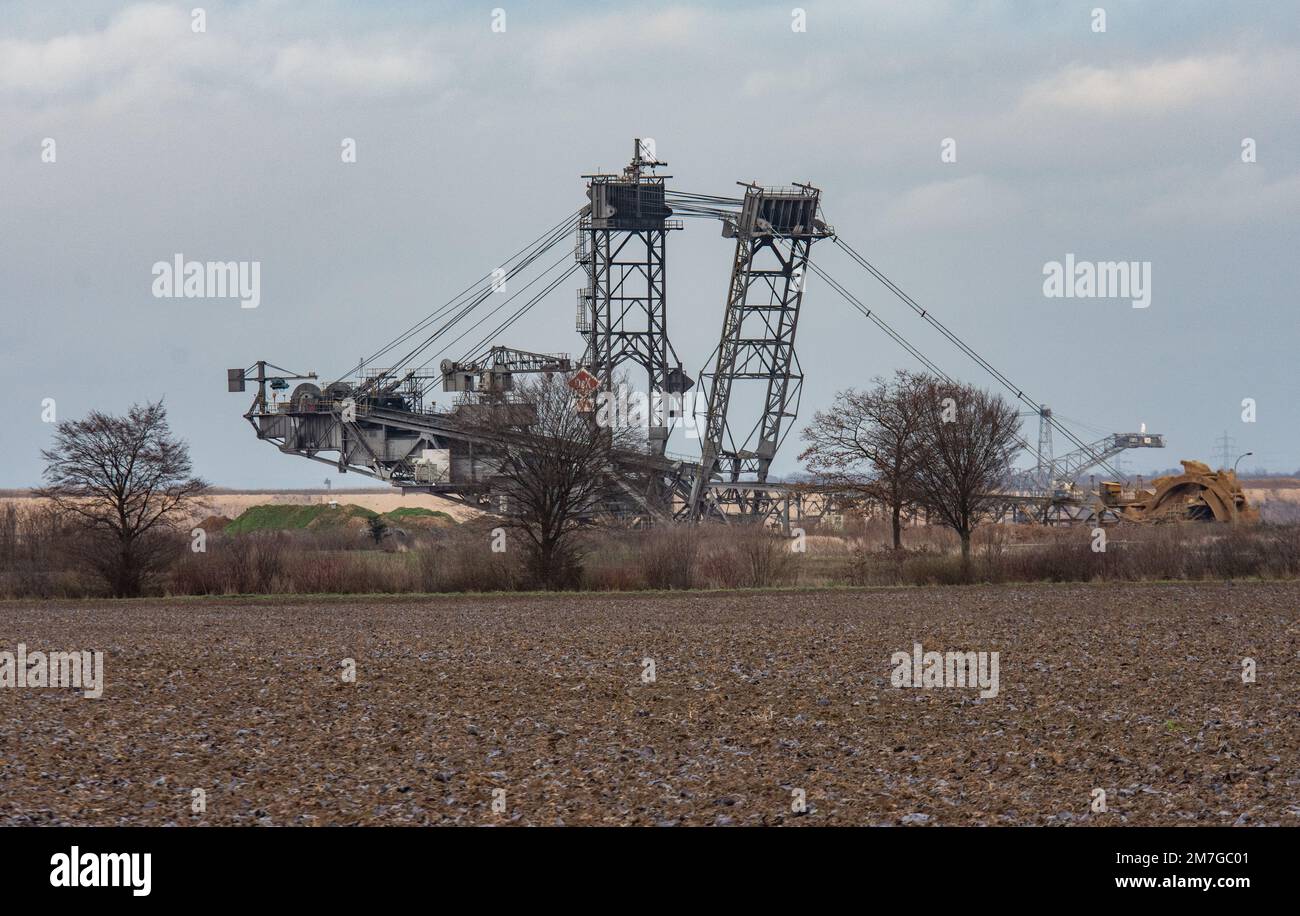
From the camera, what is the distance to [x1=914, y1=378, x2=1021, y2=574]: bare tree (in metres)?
56.6

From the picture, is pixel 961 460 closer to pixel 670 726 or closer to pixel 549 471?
pixel 549 471

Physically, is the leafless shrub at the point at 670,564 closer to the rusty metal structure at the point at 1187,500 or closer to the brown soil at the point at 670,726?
the brown soil at the point at 670,726

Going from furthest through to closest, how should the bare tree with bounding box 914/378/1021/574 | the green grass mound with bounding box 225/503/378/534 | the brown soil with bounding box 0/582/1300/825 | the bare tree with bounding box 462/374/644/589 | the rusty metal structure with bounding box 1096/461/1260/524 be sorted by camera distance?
the green grass mound with bounding box 225/503/378/534, the rusty metal structure with bounding box 1096/461/1260/524, the bare tree with bounding box 914/378/1021/574, the bare tree with bounding box 462/374/644/589, the brown soil with bounding box 0/582/1300/825

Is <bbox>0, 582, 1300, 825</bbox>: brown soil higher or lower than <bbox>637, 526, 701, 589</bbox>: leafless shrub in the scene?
lower

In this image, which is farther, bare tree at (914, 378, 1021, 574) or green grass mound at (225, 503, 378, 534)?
green grass mound at (225, 503, 378, 534)

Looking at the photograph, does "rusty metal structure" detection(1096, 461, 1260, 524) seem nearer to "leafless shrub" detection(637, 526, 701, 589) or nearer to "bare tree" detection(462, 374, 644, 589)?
"leafless shrub" detection(637, 526, 701, 589)

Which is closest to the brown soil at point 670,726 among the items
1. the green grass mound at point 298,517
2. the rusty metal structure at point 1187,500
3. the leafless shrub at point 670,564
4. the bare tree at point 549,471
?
the bare tree at point 549,471

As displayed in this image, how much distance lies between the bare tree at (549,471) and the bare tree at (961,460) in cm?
1266

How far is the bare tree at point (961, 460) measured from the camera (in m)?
56.6

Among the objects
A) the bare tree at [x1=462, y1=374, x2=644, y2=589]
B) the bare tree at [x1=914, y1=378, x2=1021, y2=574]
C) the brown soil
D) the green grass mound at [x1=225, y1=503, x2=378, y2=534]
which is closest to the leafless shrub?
the bare tree at [x1=462, y1=374, x2=644, y2=589]

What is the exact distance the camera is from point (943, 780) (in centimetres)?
1766

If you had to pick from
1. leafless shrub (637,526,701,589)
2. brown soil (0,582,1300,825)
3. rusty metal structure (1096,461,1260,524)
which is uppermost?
rusty metal structure (1096,461,1260,524)

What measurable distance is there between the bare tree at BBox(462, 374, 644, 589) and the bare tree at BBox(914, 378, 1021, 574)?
12.7 metres
